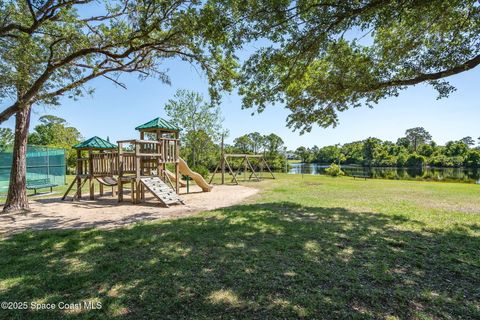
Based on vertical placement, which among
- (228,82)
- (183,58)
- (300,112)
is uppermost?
(183,58)

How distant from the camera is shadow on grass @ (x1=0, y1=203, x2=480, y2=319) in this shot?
2.77 meters

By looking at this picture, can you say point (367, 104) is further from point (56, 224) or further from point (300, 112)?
point (56, 224)

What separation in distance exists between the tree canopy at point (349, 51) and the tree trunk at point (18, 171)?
23.5 ft

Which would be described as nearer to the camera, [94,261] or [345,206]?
[94,261]

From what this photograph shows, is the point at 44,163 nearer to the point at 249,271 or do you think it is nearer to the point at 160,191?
the point at 160,191

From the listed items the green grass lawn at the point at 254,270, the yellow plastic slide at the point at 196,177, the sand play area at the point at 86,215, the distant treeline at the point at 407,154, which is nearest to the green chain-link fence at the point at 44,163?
the sand play area at the point at 86,215

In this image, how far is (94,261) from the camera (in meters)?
4.07

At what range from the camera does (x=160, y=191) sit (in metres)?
9.73

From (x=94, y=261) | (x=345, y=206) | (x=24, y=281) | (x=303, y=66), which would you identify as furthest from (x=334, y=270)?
(x=303, y=66)

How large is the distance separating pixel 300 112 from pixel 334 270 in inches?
292

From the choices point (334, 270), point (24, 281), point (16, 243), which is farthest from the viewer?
point (16, 243)

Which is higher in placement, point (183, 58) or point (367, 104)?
point (183, 58)

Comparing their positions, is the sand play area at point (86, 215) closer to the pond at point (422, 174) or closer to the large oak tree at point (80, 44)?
the large oak tree at point (80, 44)

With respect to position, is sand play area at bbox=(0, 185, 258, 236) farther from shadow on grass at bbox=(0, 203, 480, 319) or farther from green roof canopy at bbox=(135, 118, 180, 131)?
green roof canopy at bbox=(135, 118, 180, 131)
